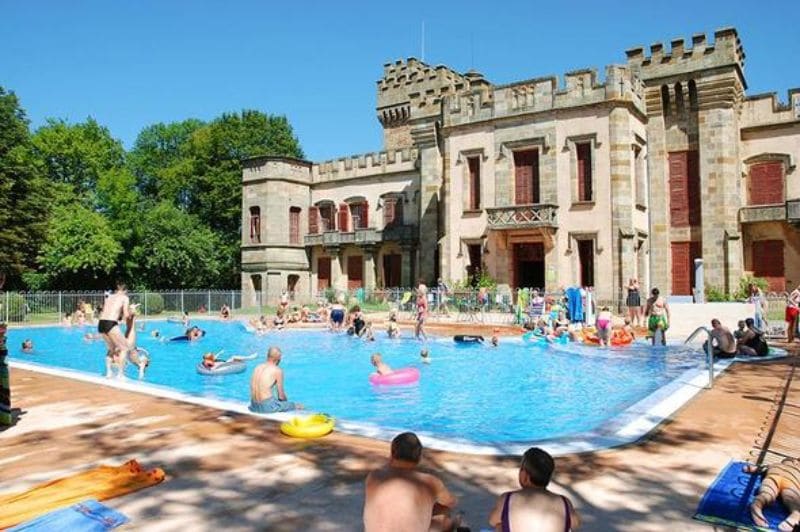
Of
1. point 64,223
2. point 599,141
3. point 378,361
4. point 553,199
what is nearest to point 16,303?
point 64,223

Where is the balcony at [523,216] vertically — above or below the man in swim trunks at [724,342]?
above

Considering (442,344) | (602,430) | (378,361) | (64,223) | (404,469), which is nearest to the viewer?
(404,469)

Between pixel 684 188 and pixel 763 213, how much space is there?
11.1ft

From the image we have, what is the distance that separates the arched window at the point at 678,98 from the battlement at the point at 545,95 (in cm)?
149

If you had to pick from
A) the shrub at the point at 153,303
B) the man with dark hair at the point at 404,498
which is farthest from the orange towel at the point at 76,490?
the shrub at the point at 153,303

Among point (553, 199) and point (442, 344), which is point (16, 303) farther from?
point (553, 199)

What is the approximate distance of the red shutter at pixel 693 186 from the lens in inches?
1080

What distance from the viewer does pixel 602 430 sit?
7.15 m

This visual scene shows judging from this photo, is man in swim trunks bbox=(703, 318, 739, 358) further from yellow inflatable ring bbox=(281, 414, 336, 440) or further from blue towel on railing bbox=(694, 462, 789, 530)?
yellow inflatable ring bbox=(281, 414, 336, 440)

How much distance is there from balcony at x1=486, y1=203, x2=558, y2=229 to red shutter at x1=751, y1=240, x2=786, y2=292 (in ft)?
30.4

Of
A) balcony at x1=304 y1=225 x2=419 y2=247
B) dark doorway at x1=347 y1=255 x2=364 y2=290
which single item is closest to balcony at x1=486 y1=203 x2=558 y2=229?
balcony at x1=304 y1=225 x2=419 y2=247

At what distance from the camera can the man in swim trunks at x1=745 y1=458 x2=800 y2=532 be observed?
4285 mm

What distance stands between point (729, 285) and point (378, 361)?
19.4 metres

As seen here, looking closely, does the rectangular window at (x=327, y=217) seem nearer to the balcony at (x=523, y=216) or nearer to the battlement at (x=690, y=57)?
the balcony at (x=523, y=216)
